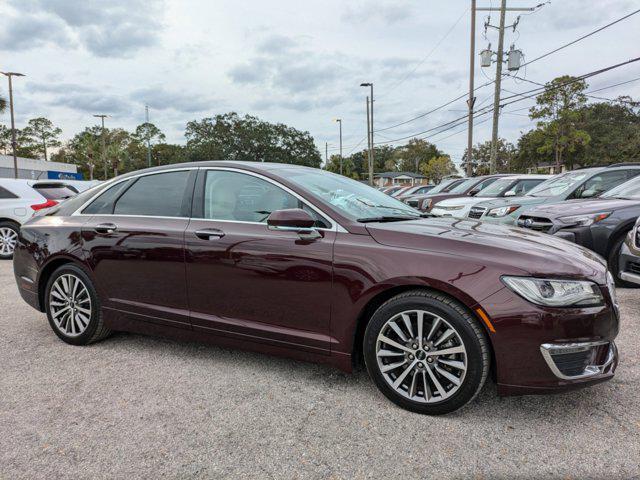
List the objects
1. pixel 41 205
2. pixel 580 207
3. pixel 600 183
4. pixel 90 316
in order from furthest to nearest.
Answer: pixel 41 205 → pixel 600 183 → pixel 580 207 → pixel 90 316

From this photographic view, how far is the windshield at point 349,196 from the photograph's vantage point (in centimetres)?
308

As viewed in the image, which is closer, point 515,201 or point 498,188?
point 515,201

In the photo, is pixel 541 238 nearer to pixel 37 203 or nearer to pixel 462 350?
pixel 462 350

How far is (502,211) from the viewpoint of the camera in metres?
7.80

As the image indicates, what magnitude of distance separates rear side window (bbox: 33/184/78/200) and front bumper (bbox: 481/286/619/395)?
9477 millimetres

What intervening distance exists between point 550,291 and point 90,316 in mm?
3407

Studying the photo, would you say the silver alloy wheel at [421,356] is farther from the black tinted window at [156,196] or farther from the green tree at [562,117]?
the green tree at [562,117]

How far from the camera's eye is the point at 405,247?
262 centimetres

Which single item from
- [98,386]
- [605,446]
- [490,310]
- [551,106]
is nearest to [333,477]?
[490,310]

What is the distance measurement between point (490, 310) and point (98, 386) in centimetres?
257

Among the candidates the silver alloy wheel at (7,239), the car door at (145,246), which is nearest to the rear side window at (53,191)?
the silver alloy wheel at (7,239)

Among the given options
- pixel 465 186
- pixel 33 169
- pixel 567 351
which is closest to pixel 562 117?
pixel 465 186

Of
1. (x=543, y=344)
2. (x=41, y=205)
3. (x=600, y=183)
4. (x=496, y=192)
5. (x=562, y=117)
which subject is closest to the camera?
(x=543, y=344)

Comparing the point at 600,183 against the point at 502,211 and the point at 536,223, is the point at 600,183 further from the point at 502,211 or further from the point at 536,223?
the point at 536,223
